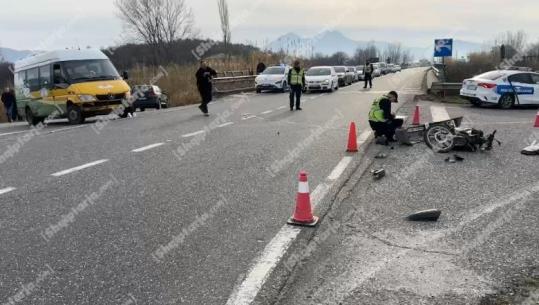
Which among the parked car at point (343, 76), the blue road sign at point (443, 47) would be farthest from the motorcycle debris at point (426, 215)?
the parked car at point (343, 76)

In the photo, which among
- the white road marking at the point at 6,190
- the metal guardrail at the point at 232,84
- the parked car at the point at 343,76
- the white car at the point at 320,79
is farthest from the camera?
the parked car at the point at 343,76

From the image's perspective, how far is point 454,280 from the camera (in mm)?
3613

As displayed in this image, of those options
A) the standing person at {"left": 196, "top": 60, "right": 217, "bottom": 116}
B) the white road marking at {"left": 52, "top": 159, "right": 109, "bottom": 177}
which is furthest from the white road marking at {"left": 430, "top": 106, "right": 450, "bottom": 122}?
the white road marking at {"left": 52, "top": 159, "right": 109, "bottom": 177}

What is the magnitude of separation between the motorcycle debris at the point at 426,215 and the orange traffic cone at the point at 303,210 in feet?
3.48

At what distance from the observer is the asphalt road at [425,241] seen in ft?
11.4

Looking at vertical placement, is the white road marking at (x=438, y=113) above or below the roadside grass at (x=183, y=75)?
below

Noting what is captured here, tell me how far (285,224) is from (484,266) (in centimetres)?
188

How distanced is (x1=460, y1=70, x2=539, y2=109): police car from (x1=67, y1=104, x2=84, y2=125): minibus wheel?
13.9 meters

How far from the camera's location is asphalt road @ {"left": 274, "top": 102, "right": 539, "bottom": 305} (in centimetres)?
348

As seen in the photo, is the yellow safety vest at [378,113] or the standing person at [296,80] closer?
the yellow safety vest at [378,113]

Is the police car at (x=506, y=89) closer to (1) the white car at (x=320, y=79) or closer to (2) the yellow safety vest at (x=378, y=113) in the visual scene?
(2) the yellow safety vest at (x=378, y=113)

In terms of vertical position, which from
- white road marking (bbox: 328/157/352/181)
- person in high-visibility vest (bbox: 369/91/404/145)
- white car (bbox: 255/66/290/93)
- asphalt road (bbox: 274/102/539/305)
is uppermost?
white car (bbox: 255/66/290/93)

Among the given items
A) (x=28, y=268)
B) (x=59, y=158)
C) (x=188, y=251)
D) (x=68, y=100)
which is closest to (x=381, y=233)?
(x=188, y=251)

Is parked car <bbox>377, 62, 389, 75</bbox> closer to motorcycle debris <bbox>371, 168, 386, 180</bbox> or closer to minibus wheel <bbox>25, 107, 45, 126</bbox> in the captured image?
minibus wheel <bbox>25, 107, 45, 126</bbox>
